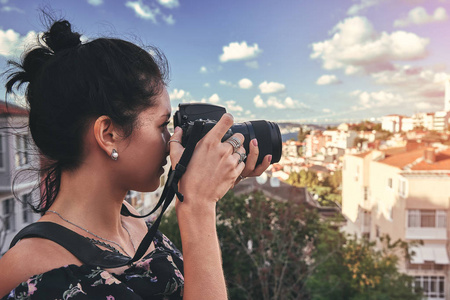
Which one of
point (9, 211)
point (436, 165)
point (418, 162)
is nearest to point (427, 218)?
point (436, 165)

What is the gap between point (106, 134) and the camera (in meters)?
0.55

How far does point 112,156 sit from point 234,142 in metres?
0.18

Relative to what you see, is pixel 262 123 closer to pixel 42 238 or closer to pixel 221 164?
pixel 221 164

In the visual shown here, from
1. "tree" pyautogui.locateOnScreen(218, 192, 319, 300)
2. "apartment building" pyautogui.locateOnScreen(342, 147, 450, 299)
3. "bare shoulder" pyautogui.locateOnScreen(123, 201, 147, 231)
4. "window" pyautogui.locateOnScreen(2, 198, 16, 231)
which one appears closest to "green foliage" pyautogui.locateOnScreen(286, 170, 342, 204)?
"apartment building" pyautogui.locateOnScreen(342, 147, 450, 299)

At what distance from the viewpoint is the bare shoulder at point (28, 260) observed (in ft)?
1.51

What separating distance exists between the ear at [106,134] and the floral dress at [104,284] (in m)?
0.16

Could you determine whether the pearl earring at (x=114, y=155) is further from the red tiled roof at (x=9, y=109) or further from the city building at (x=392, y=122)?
the city building at (x=392, y=122)

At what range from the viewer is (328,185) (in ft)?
42.9

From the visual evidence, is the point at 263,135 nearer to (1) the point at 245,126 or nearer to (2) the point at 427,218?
(1) the point at 245,126

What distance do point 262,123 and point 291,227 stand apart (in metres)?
3.46

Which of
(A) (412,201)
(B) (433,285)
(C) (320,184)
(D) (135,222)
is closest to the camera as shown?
(D) (135,222)

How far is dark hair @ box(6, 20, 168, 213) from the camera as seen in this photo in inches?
21.1

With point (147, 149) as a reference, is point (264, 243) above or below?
below

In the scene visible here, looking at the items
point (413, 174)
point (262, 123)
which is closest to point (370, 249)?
point (262, 123)
